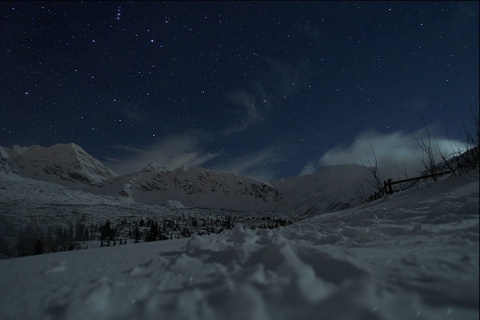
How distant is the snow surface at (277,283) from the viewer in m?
1.47

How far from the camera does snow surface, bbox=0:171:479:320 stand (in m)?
1.47

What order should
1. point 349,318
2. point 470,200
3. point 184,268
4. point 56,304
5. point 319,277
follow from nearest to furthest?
point 349,318
point 319,277
point 56,304
point 184,268
point 470,200

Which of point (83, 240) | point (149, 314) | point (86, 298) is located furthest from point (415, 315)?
point (83, 240)

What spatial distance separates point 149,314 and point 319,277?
1.21 meters

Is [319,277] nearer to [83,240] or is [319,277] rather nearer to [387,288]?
[387,288]

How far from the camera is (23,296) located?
6.77ft

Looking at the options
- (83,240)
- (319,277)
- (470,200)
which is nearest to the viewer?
(319,277)

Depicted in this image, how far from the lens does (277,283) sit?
1761 mm

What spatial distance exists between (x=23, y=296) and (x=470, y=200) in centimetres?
467

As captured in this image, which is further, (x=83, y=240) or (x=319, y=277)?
(x=83, y=240)

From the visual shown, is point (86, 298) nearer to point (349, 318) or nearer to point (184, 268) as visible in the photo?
point (184, 268)

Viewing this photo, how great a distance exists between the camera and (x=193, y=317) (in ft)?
5.36

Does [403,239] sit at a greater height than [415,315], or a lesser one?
greater

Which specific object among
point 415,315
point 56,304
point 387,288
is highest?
point 56,304
